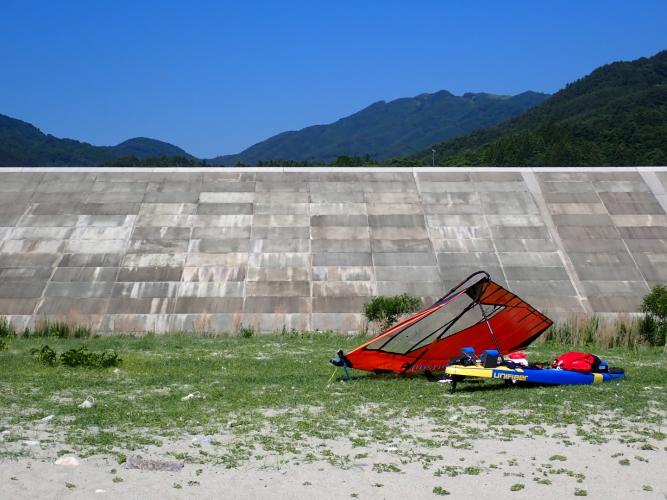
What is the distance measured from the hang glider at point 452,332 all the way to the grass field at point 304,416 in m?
0.34

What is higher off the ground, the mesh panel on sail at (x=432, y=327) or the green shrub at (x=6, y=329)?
the mesh panel on sail at (x=432, y=327)

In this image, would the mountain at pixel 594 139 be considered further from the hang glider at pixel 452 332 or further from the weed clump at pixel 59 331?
the hang glider at pixel 452 332

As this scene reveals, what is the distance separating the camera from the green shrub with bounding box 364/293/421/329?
20641 millimetres

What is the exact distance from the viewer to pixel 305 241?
83.4 ft

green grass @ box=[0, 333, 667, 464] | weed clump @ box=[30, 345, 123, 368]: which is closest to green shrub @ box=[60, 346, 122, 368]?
weed clump @ box=[30, 345, 123, 368]

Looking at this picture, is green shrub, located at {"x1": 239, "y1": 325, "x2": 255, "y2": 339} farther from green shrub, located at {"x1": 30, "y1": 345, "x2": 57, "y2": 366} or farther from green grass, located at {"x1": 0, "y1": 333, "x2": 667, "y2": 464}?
green shrub, located at {"x1": 30, "y1": 345, "x2": 57, "y2": 366}

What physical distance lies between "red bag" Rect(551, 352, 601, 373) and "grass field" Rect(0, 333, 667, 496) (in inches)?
16.0

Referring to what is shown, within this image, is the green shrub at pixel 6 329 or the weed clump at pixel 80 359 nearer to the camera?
the weed clump at pixel 80 359

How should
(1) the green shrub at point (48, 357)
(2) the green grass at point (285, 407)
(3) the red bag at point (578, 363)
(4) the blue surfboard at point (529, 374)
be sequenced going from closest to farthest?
(2) the green grass at point (285, 407), (4) the blue surfboard at point (529, 374), (3) the red bag at point (578, 363), (1) the green shrub at point (48, 357)

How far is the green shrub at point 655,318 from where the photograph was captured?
1856 centimetres

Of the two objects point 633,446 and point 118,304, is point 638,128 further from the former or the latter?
point 633,446

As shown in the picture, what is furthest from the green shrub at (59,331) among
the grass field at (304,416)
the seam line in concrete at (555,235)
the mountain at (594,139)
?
the mountain at (594,139)

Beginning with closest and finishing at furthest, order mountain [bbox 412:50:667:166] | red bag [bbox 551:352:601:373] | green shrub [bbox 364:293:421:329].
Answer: red bag [bbox 551:352:601:373] → green shrub [bbox 364:293:421:329] → mountain [bbox 412:50:667:166]

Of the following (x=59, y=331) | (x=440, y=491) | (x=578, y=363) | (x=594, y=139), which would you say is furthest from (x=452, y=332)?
(x=594, y=139)
